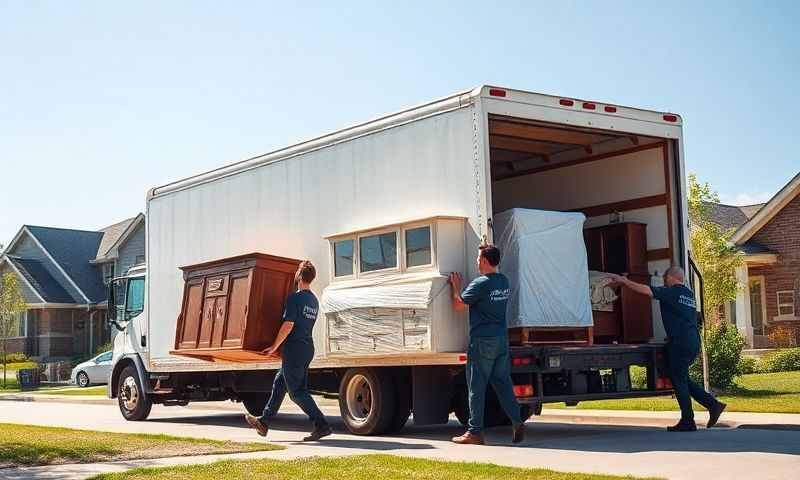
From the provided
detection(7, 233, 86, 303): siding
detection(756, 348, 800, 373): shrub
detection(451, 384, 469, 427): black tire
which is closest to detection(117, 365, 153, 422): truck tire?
detection(451, 384, 469, 427): black tire

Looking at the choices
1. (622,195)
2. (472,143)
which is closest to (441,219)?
(472,143)

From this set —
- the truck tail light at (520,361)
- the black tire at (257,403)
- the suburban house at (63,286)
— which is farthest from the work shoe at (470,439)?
the suburban house at (63,286)

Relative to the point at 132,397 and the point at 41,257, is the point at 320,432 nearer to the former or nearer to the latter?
the point at 132,397

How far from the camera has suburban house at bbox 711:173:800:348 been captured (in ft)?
106

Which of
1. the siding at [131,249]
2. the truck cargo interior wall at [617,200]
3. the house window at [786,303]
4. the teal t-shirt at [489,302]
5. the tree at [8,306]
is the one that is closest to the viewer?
the teal t-shirt at [489,302]

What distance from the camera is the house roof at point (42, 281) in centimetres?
5188

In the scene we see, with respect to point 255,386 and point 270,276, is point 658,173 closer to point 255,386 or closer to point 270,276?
point 270,276

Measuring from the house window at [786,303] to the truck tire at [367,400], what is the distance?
22403 millimetres

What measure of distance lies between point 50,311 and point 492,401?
42.0 meters

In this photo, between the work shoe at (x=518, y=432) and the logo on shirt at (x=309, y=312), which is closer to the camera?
the work shoe at (x=518, y=432)

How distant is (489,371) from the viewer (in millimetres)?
11242

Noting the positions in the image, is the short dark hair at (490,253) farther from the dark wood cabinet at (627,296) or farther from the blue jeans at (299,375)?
the dark wood cabinet at (627,296)

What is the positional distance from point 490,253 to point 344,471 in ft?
10.2

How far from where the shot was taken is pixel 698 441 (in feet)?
37.2
